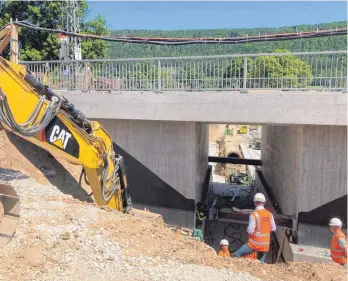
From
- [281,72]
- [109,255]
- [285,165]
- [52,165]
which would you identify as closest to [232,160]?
[285,165]

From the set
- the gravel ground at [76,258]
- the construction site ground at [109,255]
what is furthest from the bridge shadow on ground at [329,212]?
the gravel ground at [76,258]

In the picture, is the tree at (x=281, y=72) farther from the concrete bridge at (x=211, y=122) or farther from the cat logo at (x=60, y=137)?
the cat logo at (x=60, y=137)

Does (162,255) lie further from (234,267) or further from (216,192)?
(216,192)

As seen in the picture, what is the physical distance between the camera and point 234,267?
449 centimetres

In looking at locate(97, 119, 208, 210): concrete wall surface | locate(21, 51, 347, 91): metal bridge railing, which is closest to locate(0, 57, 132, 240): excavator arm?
locate(97, 119, 208, 210): concrete wall surface

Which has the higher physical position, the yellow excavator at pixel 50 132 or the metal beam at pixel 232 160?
the yellow excavator at pixel 50 132

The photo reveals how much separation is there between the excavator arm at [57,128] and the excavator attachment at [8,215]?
0.09ft

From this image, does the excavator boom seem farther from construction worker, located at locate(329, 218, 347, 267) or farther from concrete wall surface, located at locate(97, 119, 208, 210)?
construction worker, located at locate(329, 218, 347, 267)

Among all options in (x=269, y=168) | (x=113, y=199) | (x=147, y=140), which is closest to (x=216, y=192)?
(x=269, y=168)

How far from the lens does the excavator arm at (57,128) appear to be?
18.5 ft

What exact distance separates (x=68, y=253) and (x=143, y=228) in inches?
47.6

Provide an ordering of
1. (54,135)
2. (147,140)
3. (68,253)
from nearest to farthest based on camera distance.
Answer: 1. (68,253)
2. (54,135)
3. (147,140)

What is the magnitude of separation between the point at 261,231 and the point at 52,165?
5.30 metres

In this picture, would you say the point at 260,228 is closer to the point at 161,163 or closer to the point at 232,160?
the point at 161,163
